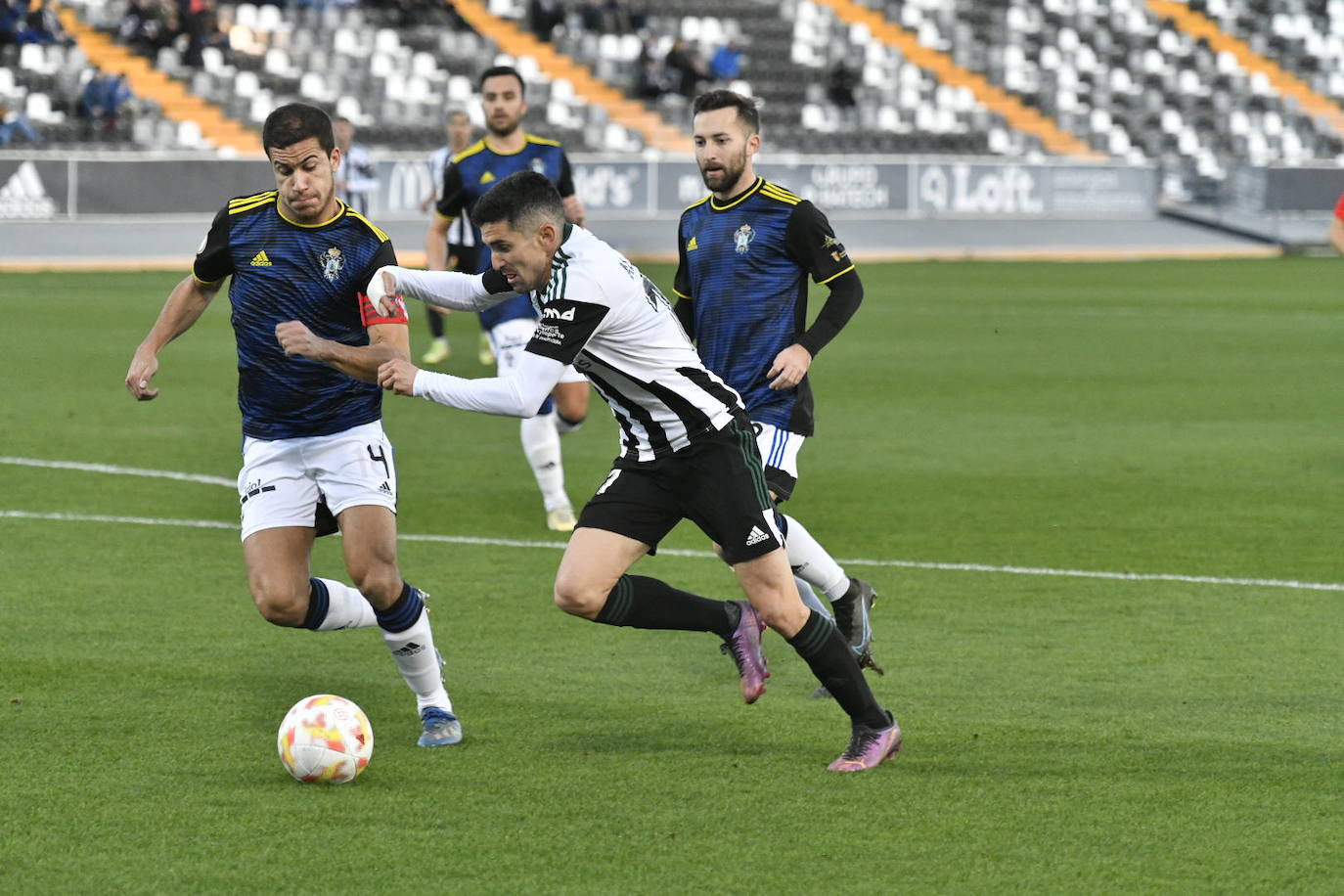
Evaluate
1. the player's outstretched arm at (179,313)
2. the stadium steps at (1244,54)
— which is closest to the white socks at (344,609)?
the player's outstretched arm at (179,313)

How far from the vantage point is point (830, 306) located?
269 inches

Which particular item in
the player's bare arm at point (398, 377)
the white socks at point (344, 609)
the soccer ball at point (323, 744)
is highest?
the player's bare arm at point (398, 377)

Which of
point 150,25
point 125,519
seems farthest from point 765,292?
point 150,25

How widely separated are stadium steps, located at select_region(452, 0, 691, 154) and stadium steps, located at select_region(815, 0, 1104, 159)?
23.8 ft

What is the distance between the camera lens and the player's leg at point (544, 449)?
9.89 metres

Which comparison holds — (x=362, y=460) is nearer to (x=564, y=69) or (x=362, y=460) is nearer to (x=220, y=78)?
(x=220, y=78)

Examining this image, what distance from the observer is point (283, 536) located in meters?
6.03

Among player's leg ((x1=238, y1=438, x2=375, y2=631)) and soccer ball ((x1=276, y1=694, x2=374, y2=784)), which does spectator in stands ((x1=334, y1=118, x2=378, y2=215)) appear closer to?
player's leg ((x1=238, y1=438, x2=375, y2=631))

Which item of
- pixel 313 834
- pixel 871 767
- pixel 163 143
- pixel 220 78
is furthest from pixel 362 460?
pixel 220 78

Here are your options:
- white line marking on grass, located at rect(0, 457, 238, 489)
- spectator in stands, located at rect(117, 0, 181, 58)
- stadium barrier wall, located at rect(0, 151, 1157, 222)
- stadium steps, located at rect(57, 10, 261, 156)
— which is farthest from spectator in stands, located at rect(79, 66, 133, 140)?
white line marking on grass, located at rect(0, 457, 238, 489)

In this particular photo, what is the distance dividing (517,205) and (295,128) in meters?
0.91

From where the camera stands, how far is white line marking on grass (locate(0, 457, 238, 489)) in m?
11.3

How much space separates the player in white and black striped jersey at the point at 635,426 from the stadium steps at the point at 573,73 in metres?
29.8

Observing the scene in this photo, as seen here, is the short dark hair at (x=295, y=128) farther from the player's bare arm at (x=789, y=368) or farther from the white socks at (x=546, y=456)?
the white socks at (x=546, y=456)
